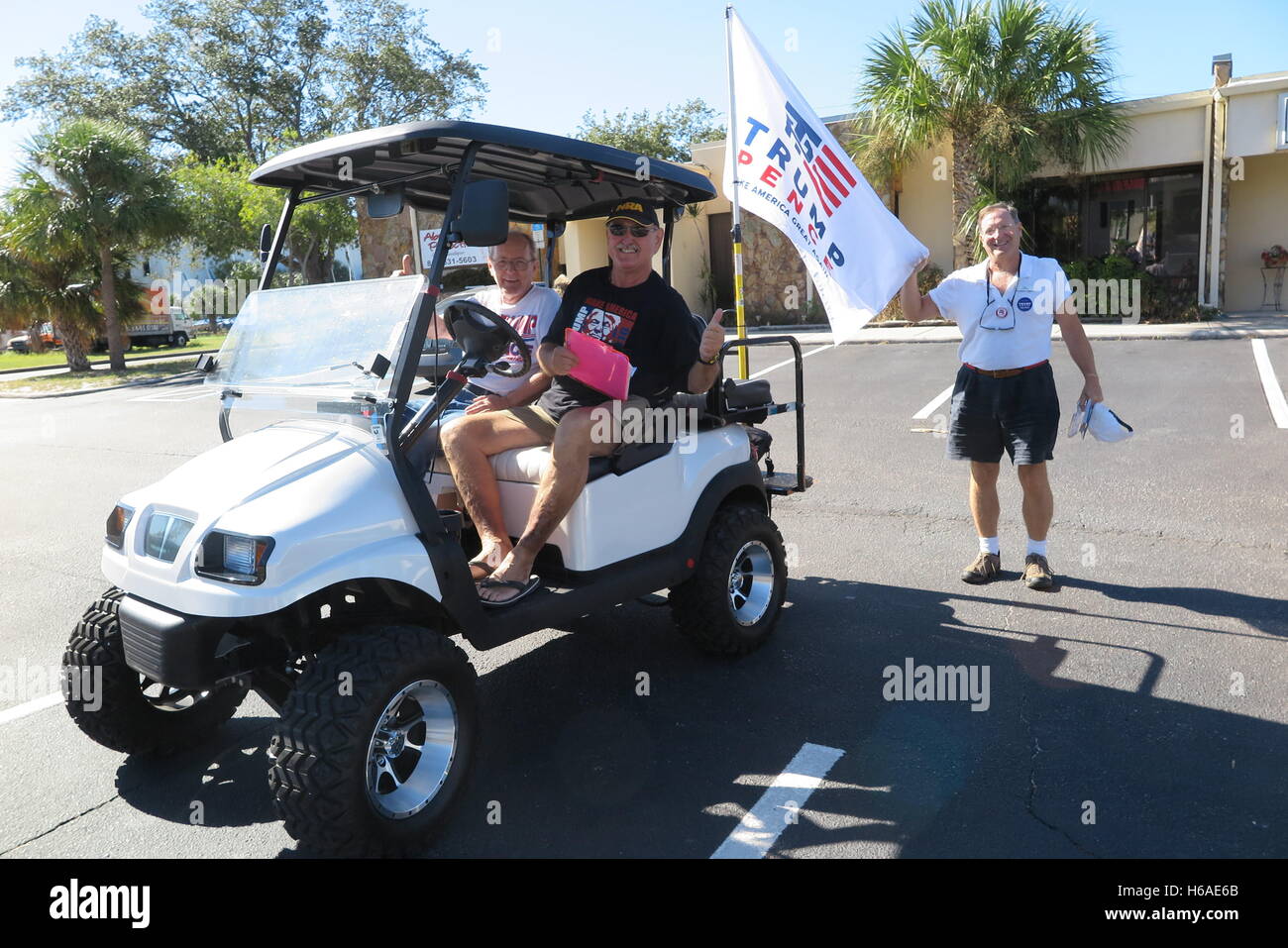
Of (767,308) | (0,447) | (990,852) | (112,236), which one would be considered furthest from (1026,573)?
(112,236)

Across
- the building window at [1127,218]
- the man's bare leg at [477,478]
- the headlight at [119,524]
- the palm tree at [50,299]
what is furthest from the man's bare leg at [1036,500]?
the palm tree at [50,299]

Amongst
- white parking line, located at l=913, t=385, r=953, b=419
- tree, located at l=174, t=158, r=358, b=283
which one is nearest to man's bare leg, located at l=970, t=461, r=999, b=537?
white parking line, located at l=913, t=385, r=953, b=419

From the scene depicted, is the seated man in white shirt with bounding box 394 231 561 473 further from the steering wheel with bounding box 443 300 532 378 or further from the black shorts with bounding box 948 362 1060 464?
the black shorts with bounding box 948 362 1060 464

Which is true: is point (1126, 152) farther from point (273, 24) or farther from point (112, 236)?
point (273, 24)

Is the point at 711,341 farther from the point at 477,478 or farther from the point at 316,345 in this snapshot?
the point at 316,345

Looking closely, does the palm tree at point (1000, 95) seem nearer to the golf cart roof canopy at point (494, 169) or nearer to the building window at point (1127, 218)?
the building window at point (1127, 218)

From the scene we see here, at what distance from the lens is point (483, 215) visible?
3.03 meters

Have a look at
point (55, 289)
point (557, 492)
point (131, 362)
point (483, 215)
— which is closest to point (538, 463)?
point (557, 492)

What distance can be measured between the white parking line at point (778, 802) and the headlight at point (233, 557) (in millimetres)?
1596

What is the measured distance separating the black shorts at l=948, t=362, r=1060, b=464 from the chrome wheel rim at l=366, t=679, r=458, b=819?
3.34 meters

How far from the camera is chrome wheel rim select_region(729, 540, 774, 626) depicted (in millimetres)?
4391

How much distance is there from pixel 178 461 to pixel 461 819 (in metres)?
7.83

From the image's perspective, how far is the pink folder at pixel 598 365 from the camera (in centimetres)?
364

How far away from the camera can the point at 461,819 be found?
3170 mm
